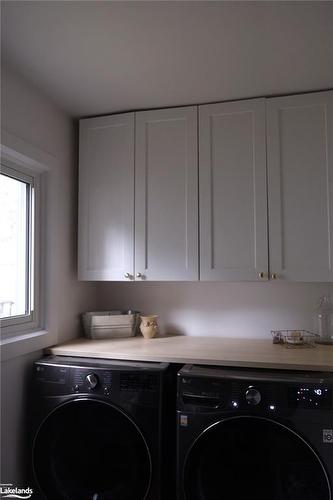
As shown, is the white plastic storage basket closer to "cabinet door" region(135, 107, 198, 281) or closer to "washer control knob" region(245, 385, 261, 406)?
"cabinet door" region(135, 107, 198, 281)

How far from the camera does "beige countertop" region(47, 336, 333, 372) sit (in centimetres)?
165

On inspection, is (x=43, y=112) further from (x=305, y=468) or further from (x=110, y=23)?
(x=305, y=468)

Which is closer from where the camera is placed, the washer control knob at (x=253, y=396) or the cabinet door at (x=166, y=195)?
the washer control knob at (x=253, y=396)

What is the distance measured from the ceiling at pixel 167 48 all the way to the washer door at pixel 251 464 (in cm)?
159

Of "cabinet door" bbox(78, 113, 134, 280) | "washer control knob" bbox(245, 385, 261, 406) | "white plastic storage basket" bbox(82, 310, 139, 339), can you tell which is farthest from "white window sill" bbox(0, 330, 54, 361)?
"washer control knob" bbox(245, 385, 261, 406)

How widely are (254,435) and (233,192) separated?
1.21 meters

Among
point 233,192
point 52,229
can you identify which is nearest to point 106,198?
point 52,229

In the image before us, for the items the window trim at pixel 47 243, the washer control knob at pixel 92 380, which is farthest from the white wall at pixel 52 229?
the washer control knob at pixel 92 380

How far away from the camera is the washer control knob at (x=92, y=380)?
1714mm

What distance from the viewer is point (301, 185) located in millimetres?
1897

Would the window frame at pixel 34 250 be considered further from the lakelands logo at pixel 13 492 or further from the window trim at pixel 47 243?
the lakelands logo at pixel 13 492

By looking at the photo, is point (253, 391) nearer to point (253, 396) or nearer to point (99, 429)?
point (253, 396)

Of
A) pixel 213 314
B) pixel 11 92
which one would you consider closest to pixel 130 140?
pixel 11 92

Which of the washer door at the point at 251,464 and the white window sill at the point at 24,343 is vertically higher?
the white window sill at the point at 24,343
